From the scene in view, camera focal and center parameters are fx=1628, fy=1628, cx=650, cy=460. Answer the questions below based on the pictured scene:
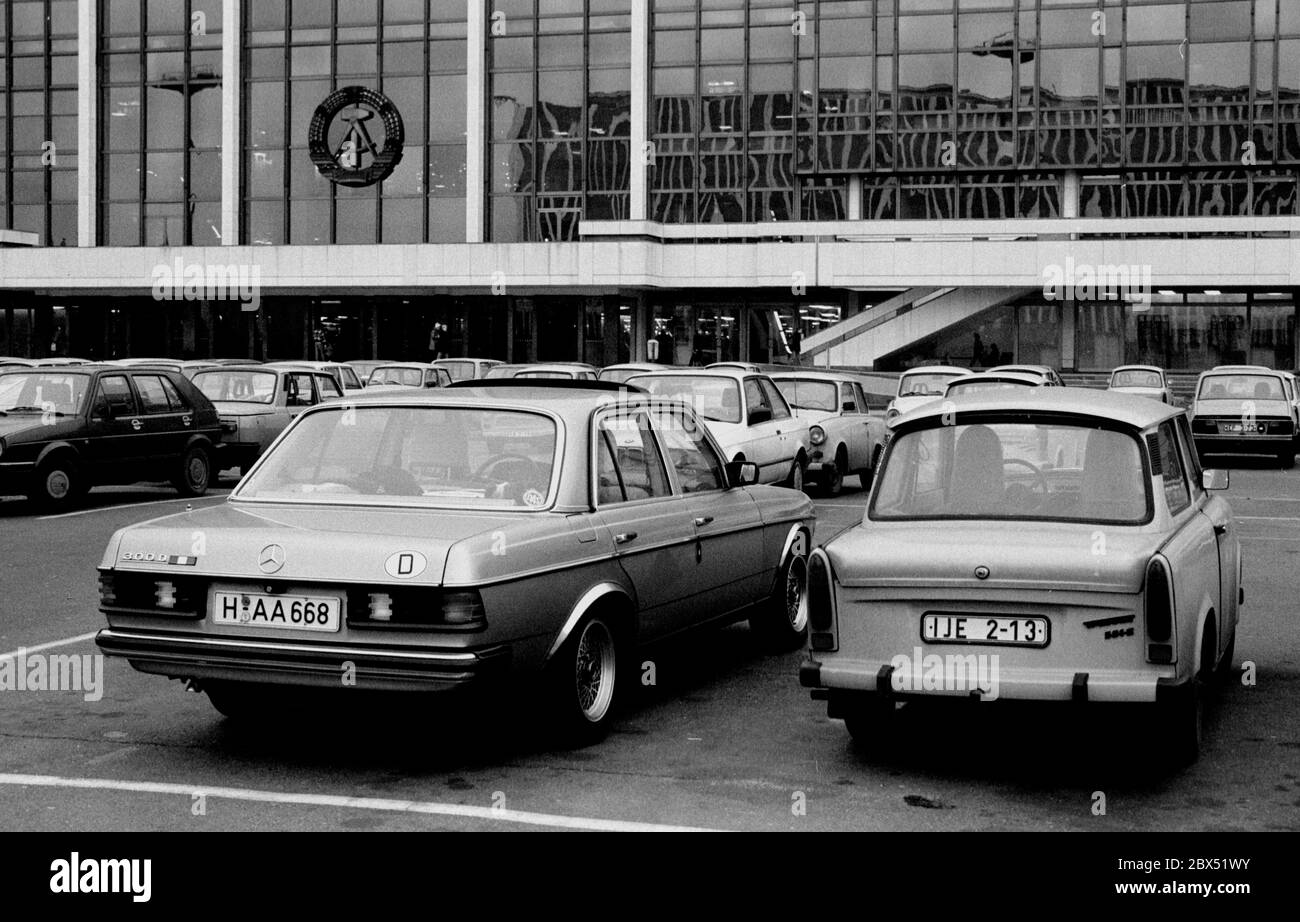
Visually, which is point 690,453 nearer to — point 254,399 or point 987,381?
point 987,381

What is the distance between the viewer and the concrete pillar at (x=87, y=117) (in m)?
52.8

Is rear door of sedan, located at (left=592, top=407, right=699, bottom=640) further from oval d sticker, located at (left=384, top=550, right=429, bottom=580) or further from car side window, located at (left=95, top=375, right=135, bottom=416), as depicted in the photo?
car side window, located at (left=95, top=375, right=135, bottom=416)

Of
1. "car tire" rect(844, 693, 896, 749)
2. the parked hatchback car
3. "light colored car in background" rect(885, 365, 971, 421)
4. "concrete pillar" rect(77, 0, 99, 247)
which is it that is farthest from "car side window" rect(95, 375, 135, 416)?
"concrete pillar" rect(77, 0, 99, 247)

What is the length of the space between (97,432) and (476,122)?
1355 inches

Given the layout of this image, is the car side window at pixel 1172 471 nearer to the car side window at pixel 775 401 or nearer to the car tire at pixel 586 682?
the car tire at pixel 586 682

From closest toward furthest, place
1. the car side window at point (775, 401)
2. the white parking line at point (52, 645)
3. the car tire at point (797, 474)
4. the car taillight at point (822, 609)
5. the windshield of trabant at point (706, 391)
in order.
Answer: the car taillight at point (822, 609) → the white parking line at point (52, 645) → the windshield of trabant at point (706, 391) → the car tire at point (797, 474) → the car side window at point (775, 401)

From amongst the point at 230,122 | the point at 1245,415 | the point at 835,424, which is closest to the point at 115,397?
the point at 835,424

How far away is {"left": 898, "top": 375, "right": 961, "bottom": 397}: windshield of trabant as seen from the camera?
24.4 m

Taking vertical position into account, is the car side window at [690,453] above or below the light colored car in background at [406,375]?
below

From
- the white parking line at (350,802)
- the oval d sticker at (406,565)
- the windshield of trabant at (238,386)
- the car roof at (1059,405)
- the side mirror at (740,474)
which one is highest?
the windshield of trabant at (238,386)

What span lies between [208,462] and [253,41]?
36392 mm

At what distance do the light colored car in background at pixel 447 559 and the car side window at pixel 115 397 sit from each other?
440 inches

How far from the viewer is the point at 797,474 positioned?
18438 millimetres

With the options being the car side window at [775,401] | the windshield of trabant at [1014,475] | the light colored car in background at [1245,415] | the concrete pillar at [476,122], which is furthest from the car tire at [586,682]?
the concrete pillar at [476,122]
